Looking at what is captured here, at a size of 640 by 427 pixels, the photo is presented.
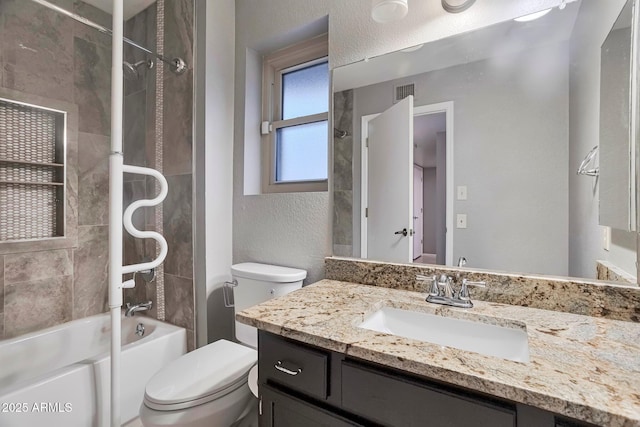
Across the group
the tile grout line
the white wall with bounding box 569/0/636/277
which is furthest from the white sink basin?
the tile grout line

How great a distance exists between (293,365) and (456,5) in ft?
4.63

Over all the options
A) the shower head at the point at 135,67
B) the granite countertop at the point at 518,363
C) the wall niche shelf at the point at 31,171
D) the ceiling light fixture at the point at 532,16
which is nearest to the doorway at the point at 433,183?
the granite countertop at the point at 518,363

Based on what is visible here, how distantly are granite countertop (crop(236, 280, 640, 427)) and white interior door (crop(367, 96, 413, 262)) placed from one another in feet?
0.98

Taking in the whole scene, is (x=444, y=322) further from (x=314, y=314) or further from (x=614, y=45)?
(x=614, y=45)

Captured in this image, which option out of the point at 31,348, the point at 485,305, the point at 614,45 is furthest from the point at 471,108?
the point at 31,348

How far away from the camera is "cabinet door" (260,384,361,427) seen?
29.4 inches

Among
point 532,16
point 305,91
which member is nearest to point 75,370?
point 305,91

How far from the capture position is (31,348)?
1.53m

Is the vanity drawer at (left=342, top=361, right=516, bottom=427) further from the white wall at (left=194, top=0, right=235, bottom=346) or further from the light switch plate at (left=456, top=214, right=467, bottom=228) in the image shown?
the white wall at (left=194, top=0, right=235, bottom=346)

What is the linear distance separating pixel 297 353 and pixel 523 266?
32.9 inches

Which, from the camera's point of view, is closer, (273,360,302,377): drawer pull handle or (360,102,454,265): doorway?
(273,360,302,377): drawer pull handle

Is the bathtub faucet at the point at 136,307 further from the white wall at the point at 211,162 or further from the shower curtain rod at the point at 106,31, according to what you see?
the shower curtain rod at the point at 106,31

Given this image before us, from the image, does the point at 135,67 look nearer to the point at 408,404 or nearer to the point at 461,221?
the point at 461,221

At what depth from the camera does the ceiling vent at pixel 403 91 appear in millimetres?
1219
